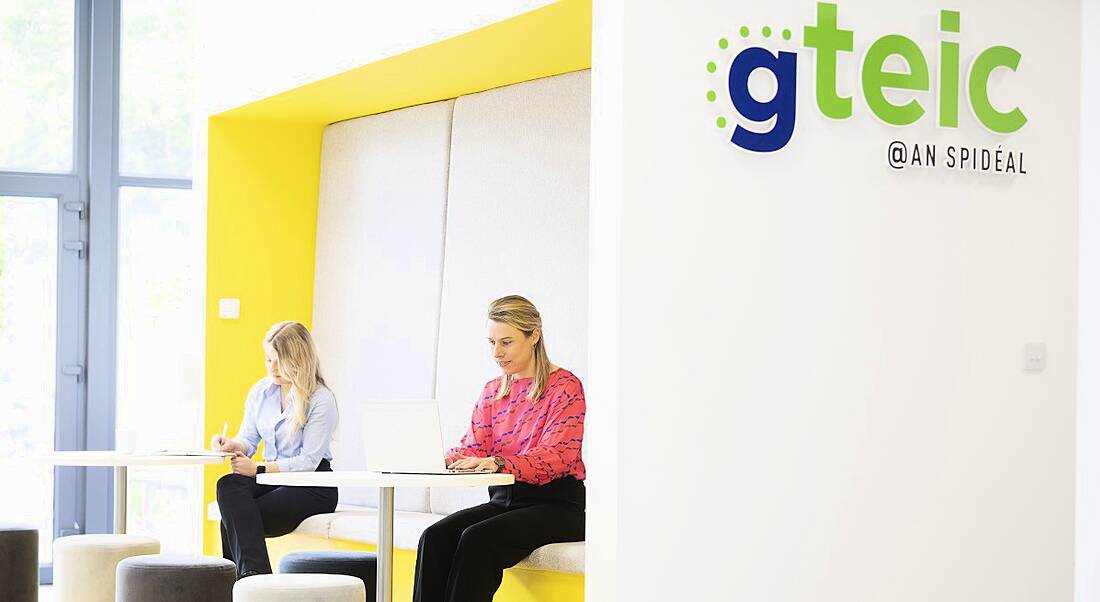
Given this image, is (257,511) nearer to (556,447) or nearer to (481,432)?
(481,432)

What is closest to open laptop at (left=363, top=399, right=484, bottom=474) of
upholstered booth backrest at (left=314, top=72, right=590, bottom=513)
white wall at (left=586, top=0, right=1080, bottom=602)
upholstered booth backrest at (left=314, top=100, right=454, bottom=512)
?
white wall at (left=586, top=0, right=1080, bottom=602)

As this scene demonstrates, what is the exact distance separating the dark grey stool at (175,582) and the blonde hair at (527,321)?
1322 millimetres

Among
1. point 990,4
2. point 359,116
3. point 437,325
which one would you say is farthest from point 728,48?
point 359,116

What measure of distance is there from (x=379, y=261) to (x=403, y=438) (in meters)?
2.53

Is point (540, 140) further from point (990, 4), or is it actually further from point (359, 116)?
point (990, 4)

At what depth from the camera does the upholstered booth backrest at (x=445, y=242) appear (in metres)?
6.45

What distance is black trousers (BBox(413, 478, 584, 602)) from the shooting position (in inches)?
207

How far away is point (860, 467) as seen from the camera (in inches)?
180

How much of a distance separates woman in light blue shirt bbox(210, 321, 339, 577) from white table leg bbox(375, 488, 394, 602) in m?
1.18

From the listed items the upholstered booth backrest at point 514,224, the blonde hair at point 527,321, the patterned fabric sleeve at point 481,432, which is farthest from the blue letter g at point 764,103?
the upholstered booth backrest at point 514,224

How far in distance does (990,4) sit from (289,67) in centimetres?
356

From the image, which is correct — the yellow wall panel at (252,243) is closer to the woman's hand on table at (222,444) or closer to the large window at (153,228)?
the woman's hand on table at (222,444)

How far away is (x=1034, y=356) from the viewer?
15.7ft

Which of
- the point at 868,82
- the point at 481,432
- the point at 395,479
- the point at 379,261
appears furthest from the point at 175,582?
the point at 868,82
